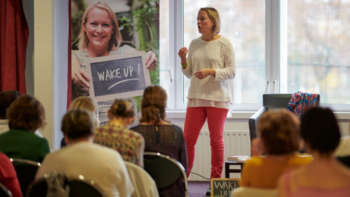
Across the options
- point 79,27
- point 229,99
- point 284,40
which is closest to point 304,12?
point 284,40

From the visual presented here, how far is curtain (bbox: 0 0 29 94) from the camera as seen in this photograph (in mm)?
3932

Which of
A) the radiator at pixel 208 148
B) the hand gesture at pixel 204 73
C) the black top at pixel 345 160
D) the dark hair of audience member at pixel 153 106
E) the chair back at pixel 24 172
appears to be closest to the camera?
the black top at pixel 345 160

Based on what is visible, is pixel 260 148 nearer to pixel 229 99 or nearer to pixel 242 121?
pixel 229 99

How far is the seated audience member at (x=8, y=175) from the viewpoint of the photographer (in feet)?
5.47

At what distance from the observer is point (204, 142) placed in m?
4.12

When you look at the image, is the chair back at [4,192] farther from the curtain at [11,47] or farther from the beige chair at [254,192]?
the curtain at [11,47]

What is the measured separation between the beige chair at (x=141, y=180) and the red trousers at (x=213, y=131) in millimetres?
1535

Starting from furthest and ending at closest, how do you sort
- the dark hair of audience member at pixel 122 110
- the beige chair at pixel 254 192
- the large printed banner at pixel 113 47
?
the large printed banner at pixel 113 47
the dark hair of audience member at pixel 122 110
the beige chair at pixel 254 192

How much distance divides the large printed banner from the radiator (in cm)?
85

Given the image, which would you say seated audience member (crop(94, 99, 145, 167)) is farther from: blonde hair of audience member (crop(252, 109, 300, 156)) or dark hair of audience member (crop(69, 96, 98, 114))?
blonde hair of audience member (crop(252, 109, 300, 156))

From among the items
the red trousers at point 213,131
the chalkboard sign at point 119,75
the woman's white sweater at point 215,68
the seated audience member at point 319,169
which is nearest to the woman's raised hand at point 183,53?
the woman's white sweater at point 215,68

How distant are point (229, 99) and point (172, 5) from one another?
1.61 meters

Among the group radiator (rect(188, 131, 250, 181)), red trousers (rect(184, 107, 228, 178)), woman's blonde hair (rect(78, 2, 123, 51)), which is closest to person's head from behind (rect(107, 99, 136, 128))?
red trousers (rect(184, 107, 228, 178))

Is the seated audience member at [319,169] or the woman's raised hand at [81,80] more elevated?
the woman's raised hand at [81,80]
